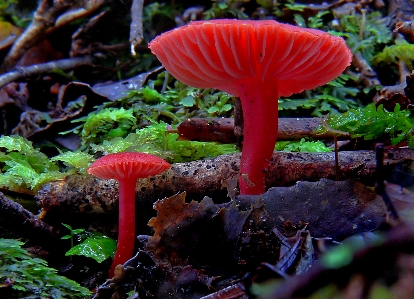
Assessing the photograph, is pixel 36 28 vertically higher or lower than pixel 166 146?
higher

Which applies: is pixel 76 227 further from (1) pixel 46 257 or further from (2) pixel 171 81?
(2) pixel 171 81

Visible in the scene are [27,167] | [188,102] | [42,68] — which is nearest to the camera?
[27,167]

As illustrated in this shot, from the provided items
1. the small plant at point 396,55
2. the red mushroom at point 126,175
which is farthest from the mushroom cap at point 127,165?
the small plant at point 396,55

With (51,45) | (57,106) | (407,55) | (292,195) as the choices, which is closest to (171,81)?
(57,106)

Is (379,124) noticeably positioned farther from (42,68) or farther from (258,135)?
(42,68)

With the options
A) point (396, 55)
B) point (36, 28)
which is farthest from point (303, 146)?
point (36, 28)

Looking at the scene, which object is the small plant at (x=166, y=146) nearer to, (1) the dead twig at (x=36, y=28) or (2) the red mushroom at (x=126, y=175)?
(2) the red mushroom at (x=126, y=175)
